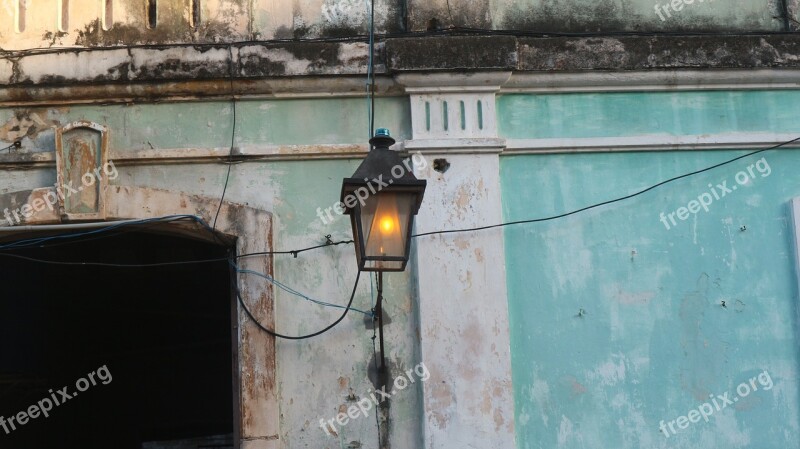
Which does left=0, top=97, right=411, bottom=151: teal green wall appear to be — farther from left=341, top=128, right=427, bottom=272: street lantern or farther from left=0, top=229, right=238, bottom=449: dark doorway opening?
left=0, top=229, right=238, bottom=449: dark doorway opening

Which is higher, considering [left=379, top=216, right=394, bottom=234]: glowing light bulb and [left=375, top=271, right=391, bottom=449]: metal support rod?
[left=379, top=216, right=394, bottom=234]: glowing light bulb

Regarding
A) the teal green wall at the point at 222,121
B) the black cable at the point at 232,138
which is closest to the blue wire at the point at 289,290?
the black cable at the point at 232,138

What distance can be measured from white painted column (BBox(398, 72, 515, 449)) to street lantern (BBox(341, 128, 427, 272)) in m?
0.82

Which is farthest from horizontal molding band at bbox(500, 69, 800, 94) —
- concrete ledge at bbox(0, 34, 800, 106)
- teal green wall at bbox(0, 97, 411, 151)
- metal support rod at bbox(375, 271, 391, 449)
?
metal support rod at bbox(375, 271, 391, 449)

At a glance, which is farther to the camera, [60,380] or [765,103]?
[60,380]

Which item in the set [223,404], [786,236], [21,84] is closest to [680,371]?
[786,236]

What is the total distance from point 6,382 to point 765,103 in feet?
21.7

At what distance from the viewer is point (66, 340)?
10477 millimetres

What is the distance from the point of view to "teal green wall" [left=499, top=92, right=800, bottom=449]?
6086 mm

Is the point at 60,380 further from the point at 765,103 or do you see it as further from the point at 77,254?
the point at 765,103

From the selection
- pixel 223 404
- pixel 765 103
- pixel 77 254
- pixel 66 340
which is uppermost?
pixel 765 103

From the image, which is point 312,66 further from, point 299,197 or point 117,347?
point 117,347

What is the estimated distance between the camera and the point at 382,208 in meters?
5.30

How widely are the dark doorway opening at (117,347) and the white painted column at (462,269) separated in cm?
344
